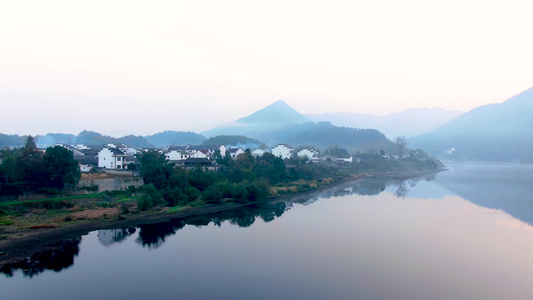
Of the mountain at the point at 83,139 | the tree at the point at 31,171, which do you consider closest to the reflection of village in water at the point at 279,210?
the tree at the point at 31,171

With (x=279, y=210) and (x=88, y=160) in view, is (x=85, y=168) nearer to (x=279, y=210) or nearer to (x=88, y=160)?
(x=88, y=160)

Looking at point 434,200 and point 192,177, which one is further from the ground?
point 192,177

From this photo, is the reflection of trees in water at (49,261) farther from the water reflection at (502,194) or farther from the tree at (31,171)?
the water reflection at (502,194)

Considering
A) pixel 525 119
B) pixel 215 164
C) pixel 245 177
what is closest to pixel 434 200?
pixel 245 177

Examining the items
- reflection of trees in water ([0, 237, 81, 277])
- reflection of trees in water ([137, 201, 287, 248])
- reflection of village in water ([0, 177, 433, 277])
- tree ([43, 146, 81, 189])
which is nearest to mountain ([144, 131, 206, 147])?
reflection of village in water ([0, 177, 433, 277])

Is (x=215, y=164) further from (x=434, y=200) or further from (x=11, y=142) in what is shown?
(x=11, y=142)

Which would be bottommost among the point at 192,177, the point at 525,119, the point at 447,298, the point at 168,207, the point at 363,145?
the point at 447,298
